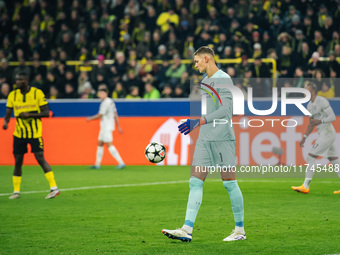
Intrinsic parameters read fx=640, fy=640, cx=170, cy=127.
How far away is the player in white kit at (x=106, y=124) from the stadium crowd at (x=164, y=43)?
1998 mm

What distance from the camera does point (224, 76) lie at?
23.8 feet

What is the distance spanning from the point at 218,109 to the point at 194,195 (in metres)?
1.02

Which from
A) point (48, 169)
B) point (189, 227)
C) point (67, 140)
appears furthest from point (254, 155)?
point (189, 227)

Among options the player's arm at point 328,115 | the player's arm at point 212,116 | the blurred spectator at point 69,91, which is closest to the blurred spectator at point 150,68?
the blurred spectator at point 69,91

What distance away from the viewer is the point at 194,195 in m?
7.31

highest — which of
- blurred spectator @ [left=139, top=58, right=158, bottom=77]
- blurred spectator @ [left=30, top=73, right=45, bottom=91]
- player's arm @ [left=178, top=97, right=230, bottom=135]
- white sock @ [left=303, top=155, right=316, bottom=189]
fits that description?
blurred spectator @ [left=139, top=58, right=158, bottom=77]

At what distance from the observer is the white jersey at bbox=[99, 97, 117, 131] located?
17.2m

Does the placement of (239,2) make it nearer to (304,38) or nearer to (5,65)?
(304,38)

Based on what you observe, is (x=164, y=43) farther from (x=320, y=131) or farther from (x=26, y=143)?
(x=26, y=143)

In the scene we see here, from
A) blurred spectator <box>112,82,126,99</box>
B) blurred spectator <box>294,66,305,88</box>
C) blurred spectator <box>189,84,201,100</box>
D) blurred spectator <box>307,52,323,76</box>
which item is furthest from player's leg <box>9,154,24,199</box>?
blurred spectator <box>307,52,323,76</box>

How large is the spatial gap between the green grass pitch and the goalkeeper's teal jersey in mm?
1245

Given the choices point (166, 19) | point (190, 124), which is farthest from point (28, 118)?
point (166, 19)

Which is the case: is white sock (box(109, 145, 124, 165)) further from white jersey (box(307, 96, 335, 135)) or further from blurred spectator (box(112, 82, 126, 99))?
white jersey (box(307, 96, 335, 135))

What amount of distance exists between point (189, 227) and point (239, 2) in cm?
1471
